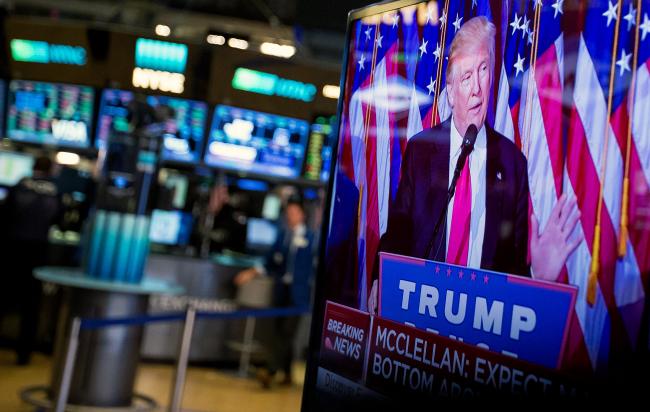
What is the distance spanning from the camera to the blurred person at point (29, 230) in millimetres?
7844

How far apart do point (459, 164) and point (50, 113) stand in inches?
279

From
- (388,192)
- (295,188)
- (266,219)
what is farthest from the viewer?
(266,219)

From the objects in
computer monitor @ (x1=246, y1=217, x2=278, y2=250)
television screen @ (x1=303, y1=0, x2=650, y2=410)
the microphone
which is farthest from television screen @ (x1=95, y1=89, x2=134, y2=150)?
the microphone

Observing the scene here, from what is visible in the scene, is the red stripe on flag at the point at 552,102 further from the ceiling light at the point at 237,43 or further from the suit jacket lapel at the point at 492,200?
the ceiling light at the point at 237,43

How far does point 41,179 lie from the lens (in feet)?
26.3

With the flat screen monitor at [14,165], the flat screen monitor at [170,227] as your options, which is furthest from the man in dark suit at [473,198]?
the flat screen monitor at [14,165]

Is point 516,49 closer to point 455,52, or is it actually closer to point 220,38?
point 455,52

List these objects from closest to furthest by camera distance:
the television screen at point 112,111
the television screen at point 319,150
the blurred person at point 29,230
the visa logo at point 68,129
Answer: the blurred person at point 29,230, the television screen at point 112,111, the visa logo at point 68,129, the television screen at point 319,150

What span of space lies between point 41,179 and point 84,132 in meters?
1.12

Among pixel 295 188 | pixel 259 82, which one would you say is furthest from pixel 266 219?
pixel 259 82

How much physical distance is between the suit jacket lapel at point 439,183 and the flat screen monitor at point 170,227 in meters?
6.95

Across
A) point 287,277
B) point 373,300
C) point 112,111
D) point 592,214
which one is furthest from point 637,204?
point 112,111

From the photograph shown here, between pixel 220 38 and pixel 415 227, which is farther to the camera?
pixel 220 38

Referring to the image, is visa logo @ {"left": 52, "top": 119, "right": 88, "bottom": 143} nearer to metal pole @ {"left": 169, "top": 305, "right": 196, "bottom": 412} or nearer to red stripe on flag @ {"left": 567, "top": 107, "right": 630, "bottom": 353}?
metal pole @ {"left": 169, "top": 305, "right": 196, "bottom": 412}
